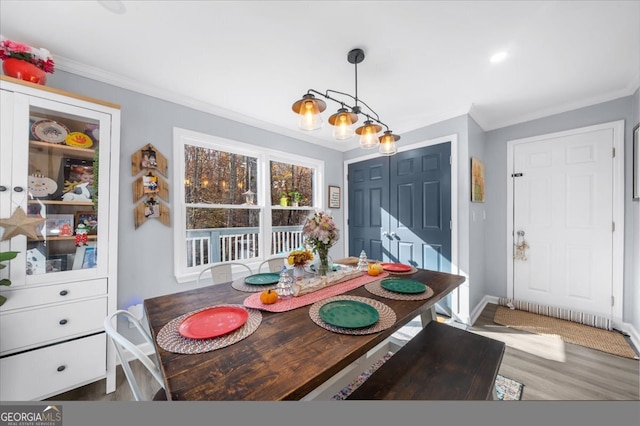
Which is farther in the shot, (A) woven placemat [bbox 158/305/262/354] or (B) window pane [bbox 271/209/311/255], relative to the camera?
(B) window pane [bbox 271/209/311/255]

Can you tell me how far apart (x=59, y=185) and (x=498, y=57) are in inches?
135

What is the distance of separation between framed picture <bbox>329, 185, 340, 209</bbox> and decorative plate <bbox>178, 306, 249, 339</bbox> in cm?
286

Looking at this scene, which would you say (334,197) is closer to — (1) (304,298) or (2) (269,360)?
(1) (304,298)

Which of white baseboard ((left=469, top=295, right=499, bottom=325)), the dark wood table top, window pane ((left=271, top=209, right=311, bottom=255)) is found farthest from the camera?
window pane ((left=271, top=209, right=311, bottom=255))

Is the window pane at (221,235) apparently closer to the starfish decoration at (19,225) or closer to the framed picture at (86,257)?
the framed picture at (86,257)

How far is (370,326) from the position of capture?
3.11ft

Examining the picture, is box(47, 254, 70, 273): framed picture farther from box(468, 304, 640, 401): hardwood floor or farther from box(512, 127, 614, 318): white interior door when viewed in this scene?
box(512, 127, 614, 318): white interior door

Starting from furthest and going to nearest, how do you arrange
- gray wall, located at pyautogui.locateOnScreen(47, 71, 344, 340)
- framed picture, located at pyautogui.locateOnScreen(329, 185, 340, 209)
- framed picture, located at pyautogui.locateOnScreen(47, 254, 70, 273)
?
framed picture, located at pyautogui.locateOnScreen(329, 185, 340, 209) → gray wall, located at pyautogui.locateOnScreen(47, 71, 344, 340) → framed picture, located at pyautogui.locateOnScreen(47, 254, 70, 273)

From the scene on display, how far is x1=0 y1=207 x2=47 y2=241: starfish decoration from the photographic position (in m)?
1.36

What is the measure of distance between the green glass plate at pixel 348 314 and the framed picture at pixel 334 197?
2715 mm

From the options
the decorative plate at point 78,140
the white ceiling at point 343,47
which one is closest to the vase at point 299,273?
the white ceiling at point 343,47

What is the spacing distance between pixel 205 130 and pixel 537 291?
4434 mm

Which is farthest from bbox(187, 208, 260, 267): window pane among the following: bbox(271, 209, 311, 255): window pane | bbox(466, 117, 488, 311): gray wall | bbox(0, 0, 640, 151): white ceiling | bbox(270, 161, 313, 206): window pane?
bbox(466, 117, 488, 311): gray wall

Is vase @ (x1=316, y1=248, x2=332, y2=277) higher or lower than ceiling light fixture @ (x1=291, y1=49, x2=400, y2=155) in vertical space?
lower
